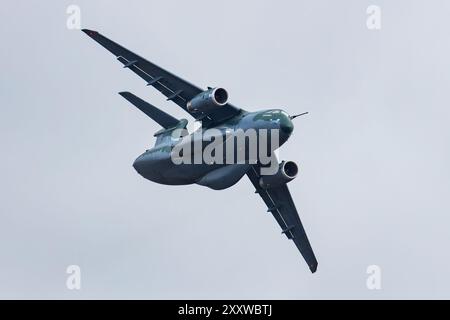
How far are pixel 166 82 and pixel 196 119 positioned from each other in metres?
2.35

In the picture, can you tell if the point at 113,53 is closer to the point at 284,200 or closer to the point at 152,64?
the point at 152,64

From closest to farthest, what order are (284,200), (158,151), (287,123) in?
(287,123), (158,151), (284,200)

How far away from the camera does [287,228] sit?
201 ft

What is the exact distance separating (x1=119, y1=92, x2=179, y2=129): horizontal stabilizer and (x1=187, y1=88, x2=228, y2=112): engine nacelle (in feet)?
14.4

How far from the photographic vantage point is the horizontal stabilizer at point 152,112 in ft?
191

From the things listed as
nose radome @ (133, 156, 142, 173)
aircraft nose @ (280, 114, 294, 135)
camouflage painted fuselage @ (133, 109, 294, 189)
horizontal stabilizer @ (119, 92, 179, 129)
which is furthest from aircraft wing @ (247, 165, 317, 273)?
aircraft nose @ (280, 114, 294, 135)

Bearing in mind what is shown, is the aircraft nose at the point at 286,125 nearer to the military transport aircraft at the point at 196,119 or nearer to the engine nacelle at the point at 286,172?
the military transport aircraft at the point at 196,119

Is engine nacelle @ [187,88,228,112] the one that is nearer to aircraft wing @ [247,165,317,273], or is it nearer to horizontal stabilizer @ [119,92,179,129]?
horizontal stabilizer @ [119,92,179,129]

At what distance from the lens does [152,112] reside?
58.8 meters

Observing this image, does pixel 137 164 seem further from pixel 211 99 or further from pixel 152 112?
pixel 211 99

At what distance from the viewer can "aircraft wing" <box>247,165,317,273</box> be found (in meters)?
60.8

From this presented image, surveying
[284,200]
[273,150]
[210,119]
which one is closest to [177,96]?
[210,119]

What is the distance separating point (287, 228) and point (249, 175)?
3687 mm

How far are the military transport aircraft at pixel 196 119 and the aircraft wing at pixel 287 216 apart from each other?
480mm
